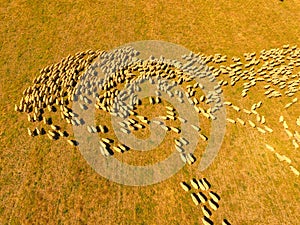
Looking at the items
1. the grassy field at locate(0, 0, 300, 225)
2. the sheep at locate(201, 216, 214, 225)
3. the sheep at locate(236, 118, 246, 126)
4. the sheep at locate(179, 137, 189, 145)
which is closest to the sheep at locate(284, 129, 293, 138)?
the grassy field at locate(0, 0, 300, 225)

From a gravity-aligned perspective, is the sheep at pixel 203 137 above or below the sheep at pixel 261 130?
above

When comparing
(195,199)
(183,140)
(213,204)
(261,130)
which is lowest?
(213,204)

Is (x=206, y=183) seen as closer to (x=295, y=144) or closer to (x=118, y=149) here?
(x=118, y=149)

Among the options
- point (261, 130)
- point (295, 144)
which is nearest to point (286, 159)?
point (295, 144)

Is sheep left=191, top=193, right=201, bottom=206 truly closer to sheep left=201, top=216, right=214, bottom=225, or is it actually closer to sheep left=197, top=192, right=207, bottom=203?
sheep left=197, top=192, right=207, bottom=203

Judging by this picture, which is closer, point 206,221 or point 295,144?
point 206,221

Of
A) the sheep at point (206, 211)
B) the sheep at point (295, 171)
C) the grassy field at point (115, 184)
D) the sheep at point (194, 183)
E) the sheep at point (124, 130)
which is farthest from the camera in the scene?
the sheep at point (124, 130)

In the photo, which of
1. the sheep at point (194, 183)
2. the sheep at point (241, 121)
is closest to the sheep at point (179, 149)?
the sheep at point (194, 183)

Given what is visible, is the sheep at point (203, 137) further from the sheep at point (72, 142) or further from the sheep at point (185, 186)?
the sheep at point (72, 142)
